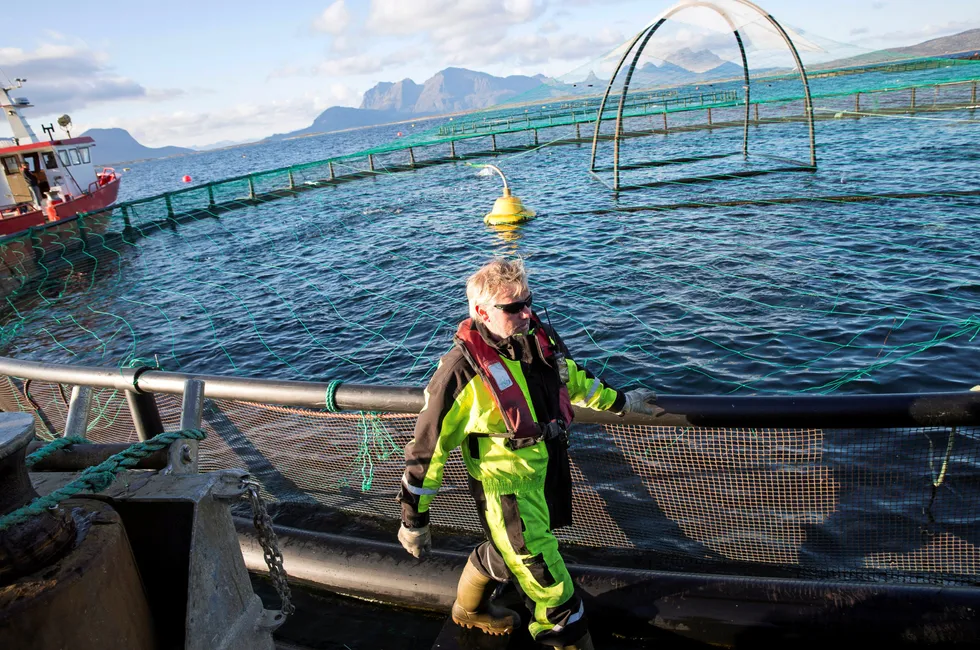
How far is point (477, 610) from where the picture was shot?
3.42 m

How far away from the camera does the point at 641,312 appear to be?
11609mm

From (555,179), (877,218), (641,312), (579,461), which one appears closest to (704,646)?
(579,461)

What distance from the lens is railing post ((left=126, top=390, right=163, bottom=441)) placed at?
169 inches

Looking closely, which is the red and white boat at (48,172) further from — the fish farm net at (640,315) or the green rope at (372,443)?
the green rope at (372,443)

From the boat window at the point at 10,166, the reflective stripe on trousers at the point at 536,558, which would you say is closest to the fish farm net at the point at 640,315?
the reflective stripe on trousers at the point at 536,558

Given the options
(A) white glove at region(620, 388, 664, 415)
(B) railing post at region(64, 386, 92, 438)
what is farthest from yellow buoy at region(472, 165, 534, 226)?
(A) white glove at region(620, 388, 664, 415)

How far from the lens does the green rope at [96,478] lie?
1.73 m

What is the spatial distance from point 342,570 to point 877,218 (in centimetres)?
1627

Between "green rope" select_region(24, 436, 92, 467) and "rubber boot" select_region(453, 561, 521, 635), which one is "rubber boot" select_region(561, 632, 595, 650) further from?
"green rope" select_region(24, 436, 92, 467)

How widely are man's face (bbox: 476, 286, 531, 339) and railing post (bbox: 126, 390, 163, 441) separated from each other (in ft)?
9.08

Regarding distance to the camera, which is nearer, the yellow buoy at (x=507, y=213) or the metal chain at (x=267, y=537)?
the metal chain at (x=267, y=537)

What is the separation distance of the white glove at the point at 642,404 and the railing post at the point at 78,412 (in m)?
3.41

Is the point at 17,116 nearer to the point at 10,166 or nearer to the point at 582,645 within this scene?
the point at 10,166

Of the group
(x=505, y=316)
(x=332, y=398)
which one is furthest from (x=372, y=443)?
(x=505, y=316)
